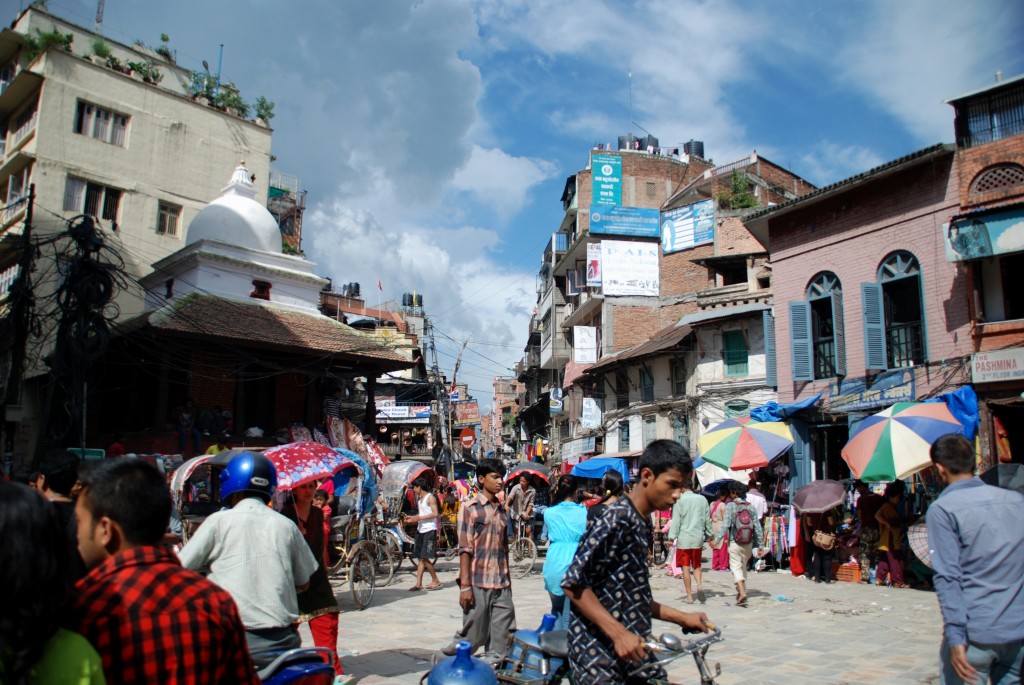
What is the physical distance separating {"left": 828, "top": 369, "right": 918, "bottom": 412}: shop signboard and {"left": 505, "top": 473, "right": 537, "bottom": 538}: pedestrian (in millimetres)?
7472

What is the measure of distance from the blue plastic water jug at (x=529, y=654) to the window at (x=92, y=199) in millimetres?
28070

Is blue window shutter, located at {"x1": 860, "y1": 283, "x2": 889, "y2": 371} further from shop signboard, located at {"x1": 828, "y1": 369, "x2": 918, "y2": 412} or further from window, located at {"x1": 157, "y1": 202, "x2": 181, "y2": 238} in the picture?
window, located at {"x1": 157, "y1": 202, "x2": 181, "y2": 238}

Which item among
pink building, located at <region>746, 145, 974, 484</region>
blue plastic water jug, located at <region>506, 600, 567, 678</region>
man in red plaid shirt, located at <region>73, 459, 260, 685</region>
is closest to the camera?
man in red plaid shirt, located at <region>73, 459, 260, 685</region>

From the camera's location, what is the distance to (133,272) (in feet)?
95.7

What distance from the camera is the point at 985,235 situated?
15055 millimetres

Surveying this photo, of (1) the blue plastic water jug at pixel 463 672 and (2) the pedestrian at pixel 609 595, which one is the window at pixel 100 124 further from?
(2) the pedestrian at pixel 609 595

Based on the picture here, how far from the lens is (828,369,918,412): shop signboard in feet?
55.0

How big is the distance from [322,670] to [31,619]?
6.44 feet

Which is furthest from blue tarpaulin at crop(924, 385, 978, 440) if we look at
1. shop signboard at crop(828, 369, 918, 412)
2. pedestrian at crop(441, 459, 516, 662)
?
pedestrian at crop(441, 459, 516, 662)

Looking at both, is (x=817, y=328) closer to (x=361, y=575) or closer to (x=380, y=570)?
(x=380, y=570)

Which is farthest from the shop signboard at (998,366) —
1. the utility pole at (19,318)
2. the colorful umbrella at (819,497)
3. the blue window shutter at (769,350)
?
the utility pole at (19,318)

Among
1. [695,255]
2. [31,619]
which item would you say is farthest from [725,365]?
[31,619]

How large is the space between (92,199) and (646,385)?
23131mm

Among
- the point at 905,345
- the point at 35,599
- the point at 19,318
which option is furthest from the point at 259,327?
the point at 35,599
